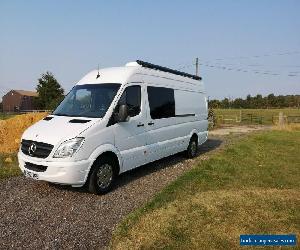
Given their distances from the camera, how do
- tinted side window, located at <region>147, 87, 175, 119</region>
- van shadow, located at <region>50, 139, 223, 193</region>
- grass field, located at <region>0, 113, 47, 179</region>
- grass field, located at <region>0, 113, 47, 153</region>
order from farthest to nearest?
grass field, located at <region>0, 113, 47, 153</region>, grass field, located at <region>0, 113, 47, 179</region>, tinted side window, located at <region>147, 87, 175, 119</region>, van shadow, located at <region>50, 139, 223, 193</region>

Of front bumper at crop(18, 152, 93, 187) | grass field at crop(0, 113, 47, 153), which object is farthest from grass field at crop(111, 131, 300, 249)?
grass field at crop(0, 113, 47, 153)

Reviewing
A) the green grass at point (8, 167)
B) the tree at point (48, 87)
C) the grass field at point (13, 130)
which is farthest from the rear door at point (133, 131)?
the tree at point (48, 87)

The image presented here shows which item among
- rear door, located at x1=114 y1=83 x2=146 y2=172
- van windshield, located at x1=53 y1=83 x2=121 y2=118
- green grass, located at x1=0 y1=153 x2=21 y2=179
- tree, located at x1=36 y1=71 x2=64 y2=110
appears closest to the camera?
van windshield, located at x1=53 y1=83 x2=121 y2=118

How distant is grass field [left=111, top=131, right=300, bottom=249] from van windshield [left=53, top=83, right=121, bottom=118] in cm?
219

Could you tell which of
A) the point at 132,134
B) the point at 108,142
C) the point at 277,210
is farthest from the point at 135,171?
the point at 277,210

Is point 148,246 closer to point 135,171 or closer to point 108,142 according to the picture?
point 108,142

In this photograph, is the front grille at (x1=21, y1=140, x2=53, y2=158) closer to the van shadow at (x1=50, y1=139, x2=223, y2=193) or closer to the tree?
the van shadow at (x1=50, y1=139, x2=223, y2=193)

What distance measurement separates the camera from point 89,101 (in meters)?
7.70

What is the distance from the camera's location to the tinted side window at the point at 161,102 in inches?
342

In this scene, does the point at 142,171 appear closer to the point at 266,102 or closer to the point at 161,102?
the point at 161,102

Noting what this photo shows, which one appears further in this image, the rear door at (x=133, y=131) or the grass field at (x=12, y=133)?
the grass field at (x=12, y=133)

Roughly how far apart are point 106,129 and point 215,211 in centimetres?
265

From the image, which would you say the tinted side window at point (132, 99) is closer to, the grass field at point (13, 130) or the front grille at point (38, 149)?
the front grille at point (38, 149)

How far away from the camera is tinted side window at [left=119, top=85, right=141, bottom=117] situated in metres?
7.69
